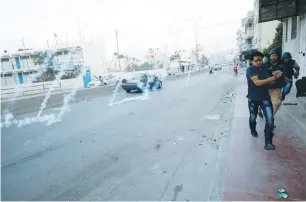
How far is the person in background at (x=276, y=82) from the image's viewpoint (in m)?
4.96

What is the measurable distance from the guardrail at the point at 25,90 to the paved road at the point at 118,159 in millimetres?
16088

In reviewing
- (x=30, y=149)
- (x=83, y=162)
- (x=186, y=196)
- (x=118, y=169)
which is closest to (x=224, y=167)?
(x=186, y=196)

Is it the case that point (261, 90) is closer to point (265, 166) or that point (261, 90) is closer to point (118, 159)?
point (265, 166)

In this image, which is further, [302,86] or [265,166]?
[302,86]

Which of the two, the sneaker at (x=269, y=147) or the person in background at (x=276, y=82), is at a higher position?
the person in background at (x=276, y=82)

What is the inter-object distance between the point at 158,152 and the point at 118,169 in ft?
3.25

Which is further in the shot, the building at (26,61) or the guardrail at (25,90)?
the building at (26,61)

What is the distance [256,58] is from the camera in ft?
13.9

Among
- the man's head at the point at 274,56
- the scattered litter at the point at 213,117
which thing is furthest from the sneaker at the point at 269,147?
the scattered litter at the point at 213,117

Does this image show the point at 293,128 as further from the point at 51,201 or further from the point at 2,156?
the point at 2,156

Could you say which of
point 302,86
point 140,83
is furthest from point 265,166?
point 140,83

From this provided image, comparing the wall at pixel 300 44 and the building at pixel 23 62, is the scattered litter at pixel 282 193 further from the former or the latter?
the building at pixel 23 62

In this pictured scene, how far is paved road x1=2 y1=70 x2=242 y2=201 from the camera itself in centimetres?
325

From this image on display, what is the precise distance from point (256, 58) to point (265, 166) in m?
1.87
